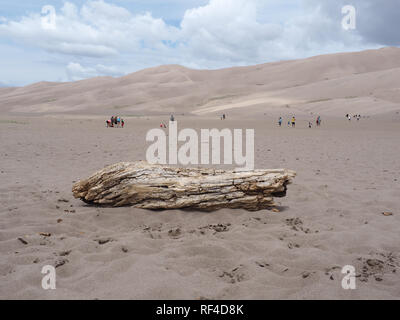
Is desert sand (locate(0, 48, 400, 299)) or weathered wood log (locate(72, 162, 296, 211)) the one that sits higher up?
weathered wood log (locate(72, 162, 296, 211))

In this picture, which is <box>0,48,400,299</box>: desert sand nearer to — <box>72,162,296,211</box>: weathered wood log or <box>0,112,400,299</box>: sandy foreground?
<box>0,112,400,299</box>: sandy foreground

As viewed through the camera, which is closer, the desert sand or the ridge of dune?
the desert sand

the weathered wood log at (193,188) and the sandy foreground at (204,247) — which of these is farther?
the weathered wood log at (193,188)

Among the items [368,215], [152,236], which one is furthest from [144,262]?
[368,215]

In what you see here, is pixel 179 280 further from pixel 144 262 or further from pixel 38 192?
pixel 38 192

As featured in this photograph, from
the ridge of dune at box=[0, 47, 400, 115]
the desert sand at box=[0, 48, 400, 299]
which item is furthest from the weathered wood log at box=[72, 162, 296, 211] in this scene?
the ridge of dune at box=[0, 47, 400, 115]

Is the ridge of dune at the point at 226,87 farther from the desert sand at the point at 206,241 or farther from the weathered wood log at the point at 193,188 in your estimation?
the weathered wood log at the point at 193,188

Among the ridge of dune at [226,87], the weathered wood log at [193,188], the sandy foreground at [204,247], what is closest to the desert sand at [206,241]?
the sandy foreground at [204,247]

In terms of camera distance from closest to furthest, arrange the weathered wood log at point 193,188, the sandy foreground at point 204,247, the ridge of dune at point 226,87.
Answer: the sandy foreground at point 204,247, the weathered wood log at point 193,188, the ridge of dune at point 226,87

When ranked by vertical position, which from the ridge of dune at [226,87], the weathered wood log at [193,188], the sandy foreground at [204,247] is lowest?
the sandy foreground at [204,247]

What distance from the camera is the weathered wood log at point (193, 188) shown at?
18.4 feet

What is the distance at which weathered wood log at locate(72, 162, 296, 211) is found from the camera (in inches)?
221

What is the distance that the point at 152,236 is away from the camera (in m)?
4.63

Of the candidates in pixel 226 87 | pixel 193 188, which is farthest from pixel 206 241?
pixel 226 87
